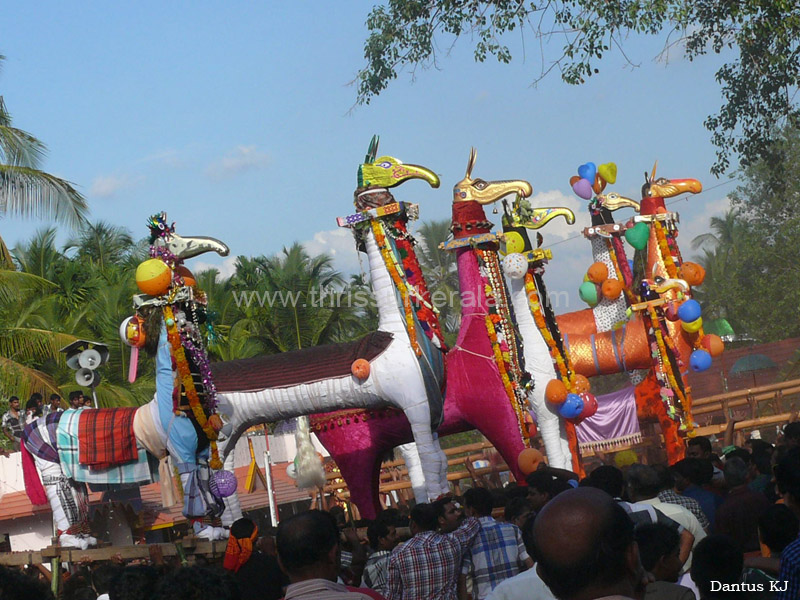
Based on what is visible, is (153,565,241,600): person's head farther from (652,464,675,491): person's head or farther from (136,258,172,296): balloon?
(136,258,172,296): balloon

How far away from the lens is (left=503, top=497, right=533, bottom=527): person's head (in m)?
5.38

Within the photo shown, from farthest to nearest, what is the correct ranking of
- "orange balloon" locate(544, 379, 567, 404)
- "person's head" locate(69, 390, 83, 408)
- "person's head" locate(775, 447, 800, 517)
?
"orange balloon" locate(544, 379, 567, 404) < "person's head" locate(69, 390, 83, 408) < "person's head" locate(775, 447, 800, 517)

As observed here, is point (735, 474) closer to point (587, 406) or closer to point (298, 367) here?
point (298, 367)

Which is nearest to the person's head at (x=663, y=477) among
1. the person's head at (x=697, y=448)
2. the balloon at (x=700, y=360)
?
the person's head at (x=697, y=448)

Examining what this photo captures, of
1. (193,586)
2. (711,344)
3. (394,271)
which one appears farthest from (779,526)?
(711,344)

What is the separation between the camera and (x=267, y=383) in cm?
990

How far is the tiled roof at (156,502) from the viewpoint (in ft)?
41.5

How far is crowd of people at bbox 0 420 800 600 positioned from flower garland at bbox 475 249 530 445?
3427 mm

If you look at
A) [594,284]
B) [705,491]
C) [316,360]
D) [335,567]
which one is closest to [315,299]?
[594,284]

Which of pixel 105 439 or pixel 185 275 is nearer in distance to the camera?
pixel 185 275

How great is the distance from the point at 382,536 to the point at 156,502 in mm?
8489

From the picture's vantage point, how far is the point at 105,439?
8.79 metres

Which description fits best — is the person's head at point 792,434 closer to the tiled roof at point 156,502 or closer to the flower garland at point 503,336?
the flower garland at point 503,336

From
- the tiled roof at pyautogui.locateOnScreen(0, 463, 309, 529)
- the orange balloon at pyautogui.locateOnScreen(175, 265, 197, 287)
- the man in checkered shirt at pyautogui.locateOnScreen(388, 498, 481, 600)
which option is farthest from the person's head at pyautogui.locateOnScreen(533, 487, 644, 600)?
the tiled roof at pyautogui.locateOnScreen(0, 463, 309, 529)
